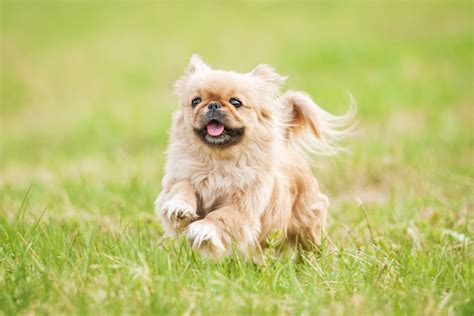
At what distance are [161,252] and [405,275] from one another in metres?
1.38

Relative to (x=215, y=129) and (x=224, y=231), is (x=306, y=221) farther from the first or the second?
(x=215, y=129)

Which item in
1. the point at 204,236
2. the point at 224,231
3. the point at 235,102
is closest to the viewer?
the point at 204,236

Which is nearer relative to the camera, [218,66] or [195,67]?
[195,67]

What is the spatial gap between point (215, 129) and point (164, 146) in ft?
17.0

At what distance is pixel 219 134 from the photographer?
389 cm

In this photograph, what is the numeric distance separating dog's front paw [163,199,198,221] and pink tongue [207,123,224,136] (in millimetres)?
482

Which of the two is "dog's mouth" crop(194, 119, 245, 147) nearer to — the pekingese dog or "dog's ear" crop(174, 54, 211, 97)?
the pekingese dog

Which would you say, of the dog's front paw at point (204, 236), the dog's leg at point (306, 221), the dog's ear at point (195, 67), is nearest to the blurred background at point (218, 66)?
the dog's leg at point (306, 221)

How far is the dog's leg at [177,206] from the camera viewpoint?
364 cm

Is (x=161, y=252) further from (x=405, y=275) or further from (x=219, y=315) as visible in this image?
(x=405, y=275)

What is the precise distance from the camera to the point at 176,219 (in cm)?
371

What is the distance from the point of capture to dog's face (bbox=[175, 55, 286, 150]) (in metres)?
3.89

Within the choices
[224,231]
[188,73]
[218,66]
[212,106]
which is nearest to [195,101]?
[212,106]

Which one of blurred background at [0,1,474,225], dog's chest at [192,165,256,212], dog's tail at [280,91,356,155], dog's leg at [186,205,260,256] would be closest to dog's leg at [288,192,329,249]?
dog's tail at [280,91,356,155]
